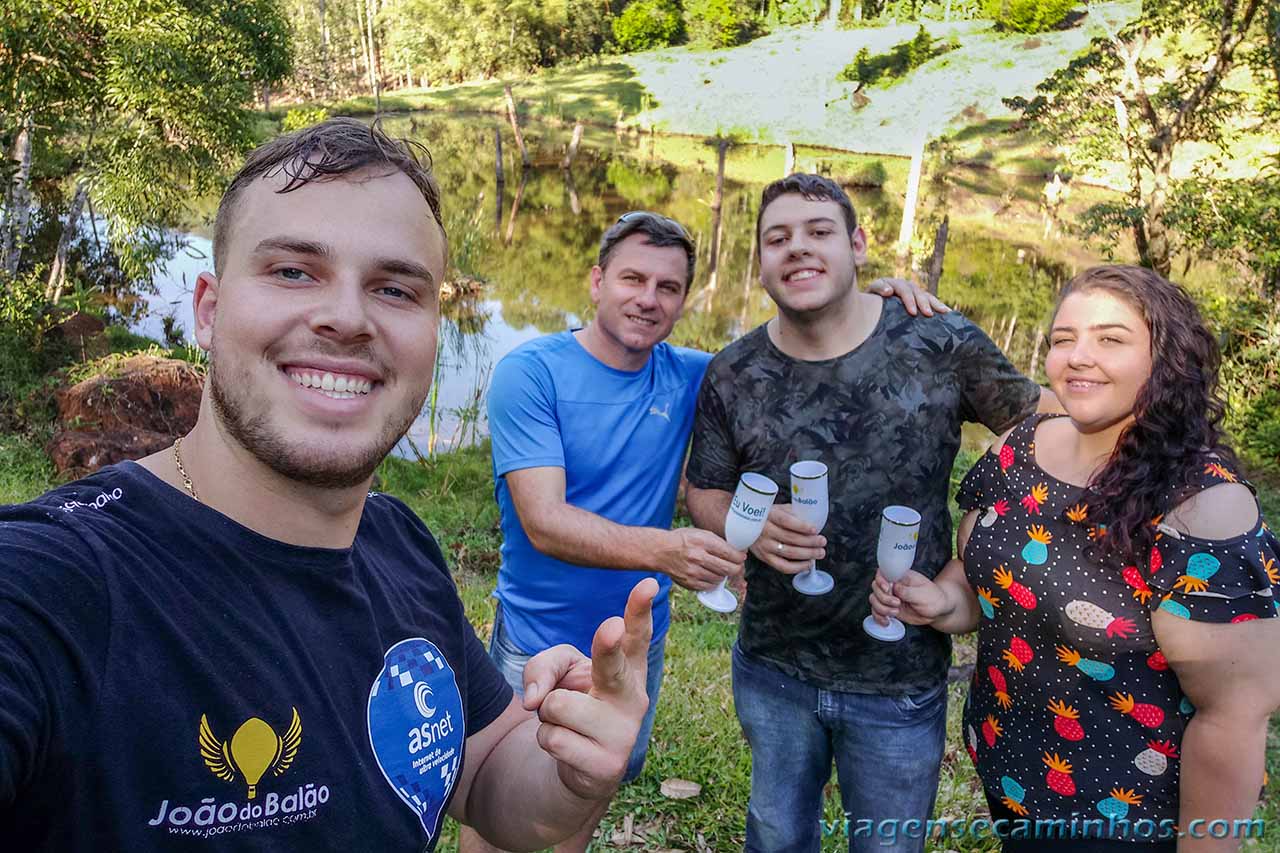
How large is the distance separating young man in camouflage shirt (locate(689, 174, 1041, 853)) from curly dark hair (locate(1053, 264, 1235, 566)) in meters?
0.60

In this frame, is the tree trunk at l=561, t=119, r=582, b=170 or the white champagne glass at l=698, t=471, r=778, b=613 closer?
the white champagne glass at l=698, t=471, r=778, b=613

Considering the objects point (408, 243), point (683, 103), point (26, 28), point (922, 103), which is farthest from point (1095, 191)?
point (408, 243)

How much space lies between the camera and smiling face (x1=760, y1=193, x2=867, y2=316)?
8.21 feet

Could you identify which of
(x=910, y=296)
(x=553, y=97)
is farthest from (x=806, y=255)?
(x=553, y=97)

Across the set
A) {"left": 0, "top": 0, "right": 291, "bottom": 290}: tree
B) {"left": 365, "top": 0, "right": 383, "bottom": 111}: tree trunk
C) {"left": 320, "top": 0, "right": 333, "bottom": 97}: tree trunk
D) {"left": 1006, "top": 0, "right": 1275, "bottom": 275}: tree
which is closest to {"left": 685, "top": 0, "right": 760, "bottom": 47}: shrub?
{"left": 365, "top": 0, "right": 383, "bottom": 111}: tree trunk

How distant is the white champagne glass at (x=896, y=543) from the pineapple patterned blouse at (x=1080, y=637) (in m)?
0.17

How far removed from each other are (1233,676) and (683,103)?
46.5 metres

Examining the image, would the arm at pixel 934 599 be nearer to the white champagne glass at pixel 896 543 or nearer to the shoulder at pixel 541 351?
the white champagne glass at pixel 896 543

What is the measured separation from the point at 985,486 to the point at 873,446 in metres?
0.35

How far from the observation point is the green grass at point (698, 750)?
3.30m

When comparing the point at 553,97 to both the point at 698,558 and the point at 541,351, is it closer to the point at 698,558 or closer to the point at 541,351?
the point at 541,351

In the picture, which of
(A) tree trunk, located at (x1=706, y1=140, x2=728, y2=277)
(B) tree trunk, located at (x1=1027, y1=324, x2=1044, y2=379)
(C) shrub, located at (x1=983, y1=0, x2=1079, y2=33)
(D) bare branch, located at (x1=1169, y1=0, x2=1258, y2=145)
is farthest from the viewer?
(C) shrub, located at (x1=983, y1=0, x2=1079, y2=33)

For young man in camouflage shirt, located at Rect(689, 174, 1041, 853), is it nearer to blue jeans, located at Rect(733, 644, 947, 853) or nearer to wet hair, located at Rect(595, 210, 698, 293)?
blue jeans, located at Rect(733, 644, 947, 853)

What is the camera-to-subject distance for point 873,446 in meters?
2.49
